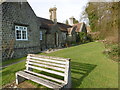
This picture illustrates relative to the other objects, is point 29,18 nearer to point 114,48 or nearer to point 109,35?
point 109,35

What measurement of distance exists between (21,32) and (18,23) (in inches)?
45.6

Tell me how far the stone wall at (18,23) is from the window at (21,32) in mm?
430

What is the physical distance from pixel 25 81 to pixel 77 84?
2.61m

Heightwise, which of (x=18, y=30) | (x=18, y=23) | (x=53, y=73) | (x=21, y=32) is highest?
(x=18, y=23)

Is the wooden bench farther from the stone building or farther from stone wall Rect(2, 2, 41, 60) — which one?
stone wall Rect(2, 2, 41, 60)

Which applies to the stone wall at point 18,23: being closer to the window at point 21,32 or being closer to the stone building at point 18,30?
the stone building at point 18,30

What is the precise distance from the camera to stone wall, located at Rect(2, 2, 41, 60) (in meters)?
9.17

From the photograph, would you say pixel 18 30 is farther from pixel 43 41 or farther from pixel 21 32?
pixel 43 41

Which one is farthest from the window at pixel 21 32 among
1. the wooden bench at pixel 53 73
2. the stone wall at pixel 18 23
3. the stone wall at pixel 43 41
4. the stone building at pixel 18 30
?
the wooden bench at pixel 53 73

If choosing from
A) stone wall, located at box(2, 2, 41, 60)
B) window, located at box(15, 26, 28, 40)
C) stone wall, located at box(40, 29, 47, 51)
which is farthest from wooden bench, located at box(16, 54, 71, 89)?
stone wall, located at box(40, 29, 47, 51)

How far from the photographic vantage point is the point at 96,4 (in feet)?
21.8

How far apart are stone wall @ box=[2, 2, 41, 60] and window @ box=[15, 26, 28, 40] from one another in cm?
43

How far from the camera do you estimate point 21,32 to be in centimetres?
1078

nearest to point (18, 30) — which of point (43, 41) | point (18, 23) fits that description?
point (18, 23)
